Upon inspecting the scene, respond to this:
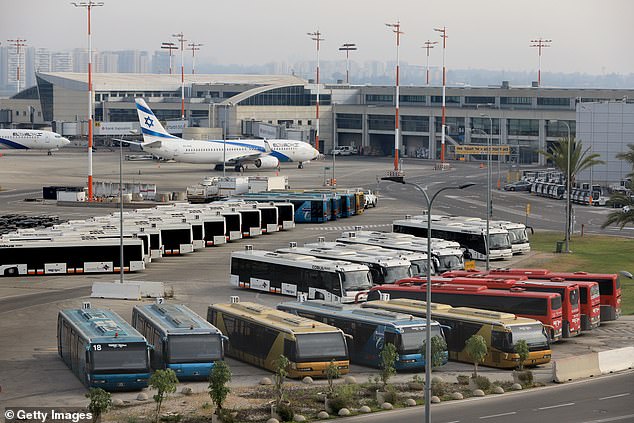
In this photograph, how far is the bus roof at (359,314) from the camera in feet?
140

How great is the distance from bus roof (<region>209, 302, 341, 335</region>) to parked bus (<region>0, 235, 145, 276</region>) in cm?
2118

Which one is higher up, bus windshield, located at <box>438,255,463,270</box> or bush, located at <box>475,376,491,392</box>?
bus windshield, located at <box>438,255,463,270</box>

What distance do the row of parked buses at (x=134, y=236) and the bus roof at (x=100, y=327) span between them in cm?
1678

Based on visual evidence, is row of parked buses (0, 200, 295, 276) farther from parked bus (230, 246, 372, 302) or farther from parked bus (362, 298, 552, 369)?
parked bus (362, 298, 552, 369)

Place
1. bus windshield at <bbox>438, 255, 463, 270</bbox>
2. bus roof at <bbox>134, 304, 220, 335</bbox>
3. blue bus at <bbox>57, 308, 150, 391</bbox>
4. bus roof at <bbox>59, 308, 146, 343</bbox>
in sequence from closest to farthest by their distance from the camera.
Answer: blue bus at <bbox>57, 308, 150, 391</bbox>, bus roof at <bbox>59, 308, 146, 343</bbox>, bus roof at <bbox>134, 304, 220, 335</bbox>, bus windshield at <bbox>438, 255, 463, 270</bbox>

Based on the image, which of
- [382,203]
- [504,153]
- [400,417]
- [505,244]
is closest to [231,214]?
[505,244]

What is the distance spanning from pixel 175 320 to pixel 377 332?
25.2ft

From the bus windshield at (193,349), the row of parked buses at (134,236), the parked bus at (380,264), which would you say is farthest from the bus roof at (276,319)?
the row of parked buses at (134,236)

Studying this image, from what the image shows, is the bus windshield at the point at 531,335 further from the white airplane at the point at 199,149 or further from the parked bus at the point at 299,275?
the white airplane at the point at 199,149

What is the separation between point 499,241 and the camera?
2926 inches

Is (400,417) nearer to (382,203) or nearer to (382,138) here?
(382,203)

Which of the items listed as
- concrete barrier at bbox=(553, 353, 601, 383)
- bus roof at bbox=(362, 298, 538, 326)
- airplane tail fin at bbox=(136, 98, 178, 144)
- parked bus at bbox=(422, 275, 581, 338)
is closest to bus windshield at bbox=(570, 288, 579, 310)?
parked bus at bbox=(422, 275, 581, 338)

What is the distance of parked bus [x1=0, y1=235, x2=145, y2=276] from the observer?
2581 inches

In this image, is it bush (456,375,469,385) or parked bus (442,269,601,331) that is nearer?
bush (456,375,469,385)
